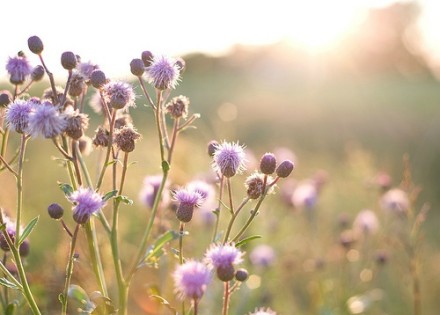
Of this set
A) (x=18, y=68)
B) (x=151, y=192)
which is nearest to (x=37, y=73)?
(x=18, y=68)

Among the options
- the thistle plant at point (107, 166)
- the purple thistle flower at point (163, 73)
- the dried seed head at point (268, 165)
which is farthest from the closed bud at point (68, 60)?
the dried seed head at point (268, 165)

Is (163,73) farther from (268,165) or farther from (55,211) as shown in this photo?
(55,211)

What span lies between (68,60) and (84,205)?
601 millimetres

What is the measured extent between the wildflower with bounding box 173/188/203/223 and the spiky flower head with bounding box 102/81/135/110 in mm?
387

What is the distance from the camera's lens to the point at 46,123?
1804mm

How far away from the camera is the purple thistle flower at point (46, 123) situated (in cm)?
180

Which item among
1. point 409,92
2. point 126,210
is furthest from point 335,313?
point 409,92

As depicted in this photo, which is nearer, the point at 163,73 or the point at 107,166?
the point at 107,166

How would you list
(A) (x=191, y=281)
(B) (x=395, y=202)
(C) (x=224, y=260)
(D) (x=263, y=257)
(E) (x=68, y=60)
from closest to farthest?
(A) (x=191, y=281) → (C) (x=224, y=260) → (E) (x=68, y=60) → (B) (x=395, y=202) → (D) (x=263, y=257)

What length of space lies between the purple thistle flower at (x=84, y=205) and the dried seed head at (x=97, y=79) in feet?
1.38

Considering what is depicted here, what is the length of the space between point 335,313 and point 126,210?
11.3ft

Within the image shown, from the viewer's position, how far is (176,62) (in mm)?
2271

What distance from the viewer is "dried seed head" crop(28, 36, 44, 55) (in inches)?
86.2

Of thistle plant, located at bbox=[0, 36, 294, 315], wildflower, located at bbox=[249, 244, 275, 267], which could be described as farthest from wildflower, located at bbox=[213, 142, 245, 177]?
wildflower, located at bbox=[249, 244, 275, 267]
